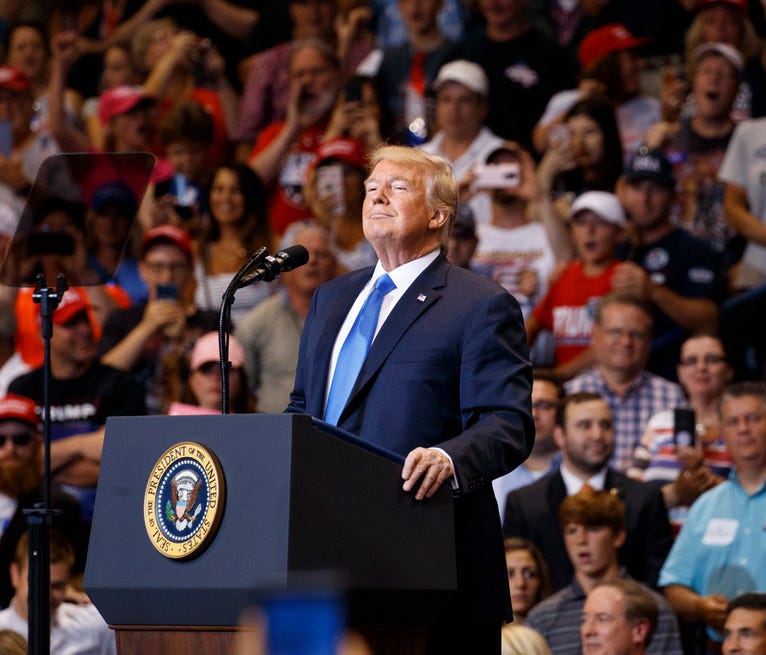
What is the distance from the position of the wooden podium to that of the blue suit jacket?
0.68 ft

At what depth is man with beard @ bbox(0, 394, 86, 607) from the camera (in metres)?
5.76

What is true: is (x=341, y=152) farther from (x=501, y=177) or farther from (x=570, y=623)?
(x=570, y=623)

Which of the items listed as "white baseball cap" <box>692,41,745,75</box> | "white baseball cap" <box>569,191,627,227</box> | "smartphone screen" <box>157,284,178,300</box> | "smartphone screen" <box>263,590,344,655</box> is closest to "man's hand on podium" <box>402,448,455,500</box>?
"smartphone screen" <box>263,590,344,655</box>

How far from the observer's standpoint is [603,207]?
6.89m

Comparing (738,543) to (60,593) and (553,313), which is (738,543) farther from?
(60,593)

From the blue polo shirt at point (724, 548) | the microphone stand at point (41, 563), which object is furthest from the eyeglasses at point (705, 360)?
the microphone stand at point (41, 563)

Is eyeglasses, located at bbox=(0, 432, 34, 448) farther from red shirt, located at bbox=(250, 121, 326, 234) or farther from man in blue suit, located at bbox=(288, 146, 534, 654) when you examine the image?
man in blue suit, located at bbox=(288, 146, 534, 654)

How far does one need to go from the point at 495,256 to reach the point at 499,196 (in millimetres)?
329

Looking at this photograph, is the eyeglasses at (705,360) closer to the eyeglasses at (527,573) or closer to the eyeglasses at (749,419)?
the eyeglasses at (749,419)

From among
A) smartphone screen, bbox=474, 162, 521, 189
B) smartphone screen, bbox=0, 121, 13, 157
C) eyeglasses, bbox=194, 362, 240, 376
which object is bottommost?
eyeglasses, bbox=194, 362, 240, 376

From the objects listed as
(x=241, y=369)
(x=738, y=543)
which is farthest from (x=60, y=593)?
(x=738, y=543)

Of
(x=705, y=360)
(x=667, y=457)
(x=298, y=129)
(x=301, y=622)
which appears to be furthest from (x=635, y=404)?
(x=301, y=622)

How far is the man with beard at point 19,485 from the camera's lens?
576 cm

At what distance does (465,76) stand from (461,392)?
16.5 ft
